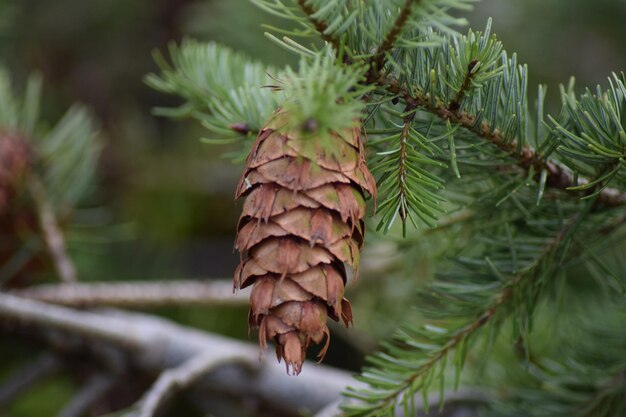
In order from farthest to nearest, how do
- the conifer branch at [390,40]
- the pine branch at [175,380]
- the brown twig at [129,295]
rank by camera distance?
the brown twig at [129,295], the pine branch at [175,380], the conifer branch at [390,40]

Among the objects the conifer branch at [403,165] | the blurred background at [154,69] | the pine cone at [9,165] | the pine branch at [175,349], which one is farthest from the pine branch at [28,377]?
the conifer branch at [403,165]

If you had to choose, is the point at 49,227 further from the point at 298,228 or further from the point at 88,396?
the point at 298,228

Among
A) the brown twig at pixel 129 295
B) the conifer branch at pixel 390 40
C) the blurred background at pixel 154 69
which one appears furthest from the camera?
the blurred background at pixel 154 69

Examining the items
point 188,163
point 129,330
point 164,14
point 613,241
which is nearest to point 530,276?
point 613,241

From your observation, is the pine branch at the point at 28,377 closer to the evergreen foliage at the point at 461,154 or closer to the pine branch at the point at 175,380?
the pine branch at the point at 175,380

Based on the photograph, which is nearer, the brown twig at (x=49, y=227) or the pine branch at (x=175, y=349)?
the pine branch at (x=175, y=349)

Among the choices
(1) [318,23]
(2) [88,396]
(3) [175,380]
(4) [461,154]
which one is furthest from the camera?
(2) [88,396]

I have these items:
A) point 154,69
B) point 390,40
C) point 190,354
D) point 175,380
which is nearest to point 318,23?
point 390,40

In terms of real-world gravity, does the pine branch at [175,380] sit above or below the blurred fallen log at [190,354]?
above
